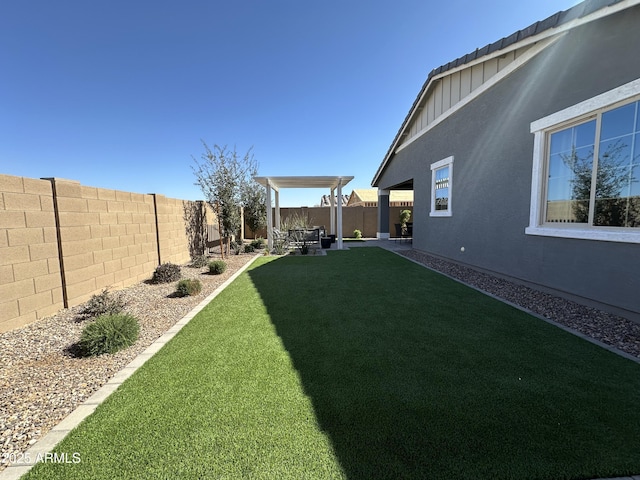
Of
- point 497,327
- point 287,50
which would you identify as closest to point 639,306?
point 497,327

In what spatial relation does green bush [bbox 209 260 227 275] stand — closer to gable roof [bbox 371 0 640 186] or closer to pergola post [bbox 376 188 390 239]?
gable roof [bbox 371 0 640 186]

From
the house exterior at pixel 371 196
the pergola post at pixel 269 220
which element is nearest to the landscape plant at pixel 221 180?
the pergola post at pixel 269 220

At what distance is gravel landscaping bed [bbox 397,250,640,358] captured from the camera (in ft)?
11.1

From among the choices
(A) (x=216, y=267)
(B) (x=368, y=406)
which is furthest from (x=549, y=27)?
(A) (x=216, y=267)

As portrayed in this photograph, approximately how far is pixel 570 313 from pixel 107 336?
22.0 ft

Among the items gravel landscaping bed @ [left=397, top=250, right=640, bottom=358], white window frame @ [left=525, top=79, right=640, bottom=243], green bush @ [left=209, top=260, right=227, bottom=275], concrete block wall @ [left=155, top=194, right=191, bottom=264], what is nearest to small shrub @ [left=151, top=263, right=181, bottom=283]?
green bush @ [left=209, top=260, right=227, bottom=275]

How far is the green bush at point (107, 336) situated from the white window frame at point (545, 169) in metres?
6.96

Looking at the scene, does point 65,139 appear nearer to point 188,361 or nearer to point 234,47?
point 234,47

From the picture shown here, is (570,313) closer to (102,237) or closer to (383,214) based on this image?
(102,237)

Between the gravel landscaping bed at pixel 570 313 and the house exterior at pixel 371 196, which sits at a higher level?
the house exterior at pixel 371 196

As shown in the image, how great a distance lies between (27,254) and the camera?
3715 mm

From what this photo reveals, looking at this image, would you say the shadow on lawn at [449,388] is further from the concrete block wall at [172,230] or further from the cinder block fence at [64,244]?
the concrete block wall at [172,230]

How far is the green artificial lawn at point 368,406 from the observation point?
165 centimetres

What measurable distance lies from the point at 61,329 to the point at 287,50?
34.2 feet
